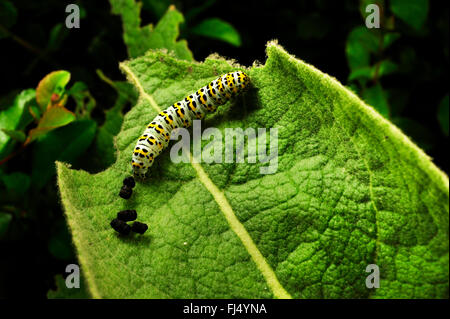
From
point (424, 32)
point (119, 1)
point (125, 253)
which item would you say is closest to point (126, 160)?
point (125, 253)

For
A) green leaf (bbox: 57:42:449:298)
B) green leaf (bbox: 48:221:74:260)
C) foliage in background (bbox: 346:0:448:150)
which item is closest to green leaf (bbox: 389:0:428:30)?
foliage in background (bbox: 346:0:448:150)

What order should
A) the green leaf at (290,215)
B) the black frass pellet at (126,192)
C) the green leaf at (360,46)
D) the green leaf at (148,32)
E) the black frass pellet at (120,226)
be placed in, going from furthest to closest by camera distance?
the green leaf at (360,46) → the green leaf at (148,32) → the black frass pellet at (126,192) → the black frass pellet at (120,226) → the green leaf at (290,215)

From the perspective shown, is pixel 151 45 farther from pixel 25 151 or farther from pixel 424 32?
pixel 424 32

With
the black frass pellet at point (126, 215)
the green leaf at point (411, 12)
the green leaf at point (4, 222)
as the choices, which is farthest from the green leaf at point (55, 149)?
the green leaf at point (411, 12)

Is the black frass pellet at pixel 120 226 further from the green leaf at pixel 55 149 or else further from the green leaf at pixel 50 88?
the green leaf at pixel 50 88

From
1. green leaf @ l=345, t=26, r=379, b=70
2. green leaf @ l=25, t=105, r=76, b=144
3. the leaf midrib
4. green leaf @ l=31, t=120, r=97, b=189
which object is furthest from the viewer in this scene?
green leaf @ l=345, t=26, r=379, b=70

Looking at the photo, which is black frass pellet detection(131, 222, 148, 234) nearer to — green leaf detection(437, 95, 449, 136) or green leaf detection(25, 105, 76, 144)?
green leaf detection(25, 105, 76, 144)
